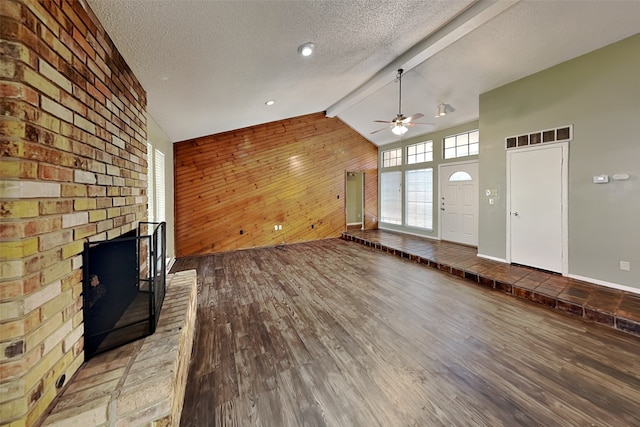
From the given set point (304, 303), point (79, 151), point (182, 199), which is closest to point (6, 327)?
point (79, 151)

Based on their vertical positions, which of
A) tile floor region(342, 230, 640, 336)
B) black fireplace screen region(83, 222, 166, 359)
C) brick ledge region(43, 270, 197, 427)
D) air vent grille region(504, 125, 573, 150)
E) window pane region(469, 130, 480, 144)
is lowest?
tile floor region(342, 230, 640, 336)

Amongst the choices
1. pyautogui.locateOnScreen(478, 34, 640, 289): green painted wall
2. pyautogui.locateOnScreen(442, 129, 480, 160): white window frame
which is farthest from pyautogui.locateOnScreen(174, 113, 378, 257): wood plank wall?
pyautogui.locateOnScreen(478, 34, 640, 289): green painted wall

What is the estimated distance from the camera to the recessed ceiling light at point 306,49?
2557mm

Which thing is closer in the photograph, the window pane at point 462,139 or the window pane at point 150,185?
the window pane at point 150,185

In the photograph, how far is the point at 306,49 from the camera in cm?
→ 262

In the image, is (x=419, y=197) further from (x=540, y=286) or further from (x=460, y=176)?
(x=540, y=286)

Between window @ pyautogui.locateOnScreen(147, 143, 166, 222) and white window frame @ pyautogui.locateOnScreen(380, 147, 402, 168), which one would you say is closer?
window @ pyautogui.locateOnScreen(147, 143, 166, 222)

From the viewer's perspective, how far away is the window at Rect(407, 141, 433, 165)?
650cm

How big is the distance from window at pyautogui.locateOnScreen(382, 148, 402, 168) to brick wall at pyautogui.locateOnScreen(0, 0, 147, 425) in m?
7.04

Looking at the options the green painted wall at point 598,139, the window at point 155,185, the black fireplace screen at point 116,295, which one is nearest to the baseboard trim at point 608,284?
the green painted wall at point 598,139

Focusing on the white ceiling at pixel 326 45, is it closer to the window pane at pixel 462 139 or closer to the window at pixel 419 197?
the window pane at pixel 462 139

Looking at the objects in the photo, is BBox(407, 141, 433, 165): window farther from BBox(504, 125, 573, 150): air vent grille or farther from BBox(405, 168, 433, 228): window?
BBox(504, 125, 573, 150): air vent grille

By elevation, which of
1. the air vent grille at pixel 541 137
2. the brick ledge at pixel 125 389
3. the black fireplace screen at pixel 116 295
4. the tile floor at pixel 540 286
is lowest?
the tile floor at pixel 540 286

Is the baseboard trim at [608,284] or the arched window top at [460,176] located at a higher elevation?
the arched window top at [460,176]
